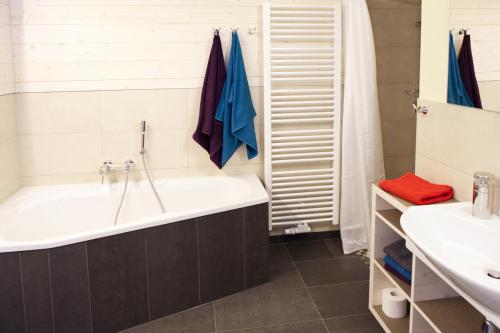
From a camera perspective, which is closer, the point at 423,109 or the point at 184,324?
the point at 423,109

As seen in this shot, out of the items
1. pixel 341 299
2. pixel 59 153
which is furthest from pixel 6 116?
pixel 341 299

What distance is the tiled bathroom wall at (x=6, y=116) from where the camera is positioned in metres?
3.38

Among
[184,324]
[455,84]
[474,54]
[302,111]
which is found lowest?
[184,324]

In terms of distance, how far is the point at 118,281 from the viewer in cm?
291

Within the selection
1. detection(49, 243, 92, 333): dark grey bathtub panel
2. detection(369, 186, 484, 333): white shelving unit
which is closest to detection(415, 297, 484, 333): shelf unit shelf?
detection(369, 186, 484, 333): white shelving unit

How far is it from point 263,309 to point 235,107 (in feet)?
4.75

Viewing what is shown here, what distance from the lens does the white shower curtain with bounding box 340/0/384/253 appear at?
3774 mm

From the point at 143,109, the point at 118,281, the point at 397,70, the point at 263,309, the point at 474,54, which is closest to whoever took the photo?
the point at 474,54

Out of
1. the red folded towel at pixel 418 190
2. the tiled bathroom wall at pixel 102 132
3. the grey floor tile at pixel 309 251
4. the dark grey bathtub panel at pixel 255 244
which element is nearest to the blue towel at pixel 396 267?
the red folded towel at pixel 418 190

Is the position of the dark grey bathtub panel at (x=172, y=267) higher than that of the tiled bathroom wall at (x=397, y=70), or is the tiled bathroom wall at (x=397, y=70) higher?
the tiled bathroom wall at (x=397, y=70)

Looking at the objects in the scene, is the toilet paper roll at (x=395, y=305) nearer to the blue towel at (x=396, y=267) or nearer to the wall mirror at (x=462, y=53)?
the blue towel at (x=396, y=267)

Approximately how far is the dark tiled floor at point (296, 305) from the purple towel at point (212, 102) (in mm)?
1019

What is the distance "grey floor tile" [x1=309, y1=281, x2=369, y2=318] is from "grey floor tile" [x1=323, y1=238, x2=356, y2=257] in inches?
20.0

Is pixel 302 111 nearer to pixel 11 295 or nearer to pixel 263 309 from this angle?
pixel 263 309
